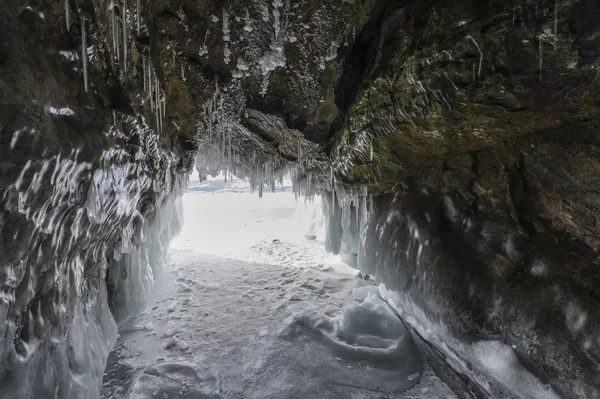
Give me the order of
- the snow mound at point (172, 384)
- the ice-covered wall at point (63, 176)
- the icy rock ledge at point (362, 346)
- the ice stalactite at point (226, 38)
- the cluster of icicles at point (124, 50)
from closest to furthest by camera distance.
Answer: the ice-covered wall at point (63, 176)
the cluster of icicles at point (124, 50)
the snow mound at point (172, 384)
the ice stalactite at point (226, 38)
the icy rock ledge at point (362, 346)

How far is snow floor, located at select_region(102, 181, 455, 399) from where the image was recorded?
4.28m

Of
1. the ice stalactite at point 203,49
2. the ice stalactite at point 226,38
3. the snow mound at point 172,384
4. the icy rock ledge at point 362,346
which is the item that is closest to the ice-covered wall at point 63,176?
the snow mound at point 172,384

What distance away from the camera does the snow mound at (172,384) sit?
A: 4.05m

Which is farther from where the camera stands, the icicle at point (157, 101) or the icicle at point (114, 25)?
the icicle at point (157, 101)

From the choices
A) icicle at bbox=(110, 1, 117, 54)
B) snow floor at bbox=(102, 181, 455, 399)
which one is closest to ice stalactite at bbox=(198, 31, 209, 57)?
icicle at bbox=(110, 1, 117, 54)

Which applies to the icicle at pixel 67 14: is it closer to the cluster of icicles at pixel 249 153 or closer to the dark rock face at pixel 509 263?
the cluster of icicles at pixel 249 153

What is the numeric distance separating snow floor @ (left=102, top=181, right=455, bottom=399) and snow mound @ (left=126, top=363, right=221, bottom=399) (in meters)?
0.01

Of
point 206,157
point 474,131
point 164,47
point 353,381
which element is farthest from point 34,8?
point 206,157

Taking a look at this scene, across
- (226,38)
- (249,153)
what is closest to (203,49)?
(226,38)

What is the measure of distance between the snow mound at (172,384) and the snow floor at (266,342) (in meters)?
0.01

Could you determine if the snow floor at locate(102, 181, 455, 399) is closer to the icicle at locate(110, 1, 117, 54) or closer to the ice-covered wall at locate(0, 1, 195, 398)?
the ice-covered wall at locate(0, 1, 195, 398)

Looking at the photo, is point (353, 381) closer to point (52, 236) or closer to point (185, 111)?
point (52, 236)

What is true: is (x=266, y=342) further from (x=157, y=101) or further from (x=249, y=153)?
(x=249, y=153)

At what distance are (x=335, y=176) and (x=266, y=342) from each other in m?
4.07
